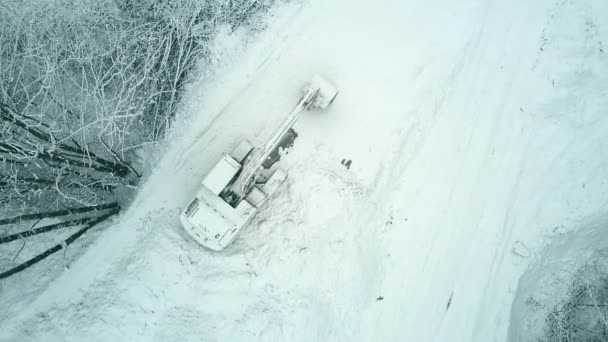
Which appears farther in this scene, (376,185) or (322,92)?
(376,185)

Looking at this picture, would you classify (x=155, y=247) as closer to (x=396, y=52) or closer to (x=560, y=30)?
(x=396, y=52)

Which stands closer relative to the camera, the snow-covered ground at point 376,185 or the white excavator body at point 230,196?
the white excavator body at point 230,196

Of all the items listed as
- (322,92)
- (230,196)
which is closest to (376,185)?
(322,92)

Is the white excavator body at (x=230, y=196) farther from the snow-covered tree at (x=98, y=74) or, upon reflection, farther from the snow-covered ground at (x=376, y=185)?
the snow-covered tree at (x=98, y=74)

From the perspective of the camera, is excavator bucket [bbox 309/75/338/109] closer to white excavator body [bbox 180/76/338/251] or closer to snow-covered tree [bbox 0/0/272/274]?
white excavator body [bbox 180/76/338/251]

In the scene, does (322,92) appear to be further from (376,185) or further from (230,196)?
(230,196)

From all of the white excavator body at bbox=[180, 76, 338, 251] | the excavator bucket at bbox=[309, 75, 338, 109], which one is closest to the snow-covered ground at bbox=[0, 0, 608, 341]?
the white excavator body at bbox=[180, 76, 338, 251]

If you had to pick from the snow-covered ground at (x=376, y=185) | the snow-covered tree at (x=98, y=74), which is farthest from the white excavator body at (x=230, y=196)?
the snow-covered tree at (x=98, y=74)

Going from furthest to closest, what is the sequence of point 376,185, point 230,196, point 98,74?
1. point 376,185
2. point 98,74
3. point 230,196
